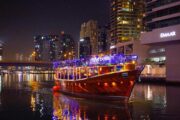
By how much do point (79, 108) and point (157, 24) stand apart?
42.4 meters

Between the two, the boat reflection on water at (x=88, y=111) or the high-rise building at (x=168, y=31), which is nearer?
the boat reflection on water at (x=88, y=111)

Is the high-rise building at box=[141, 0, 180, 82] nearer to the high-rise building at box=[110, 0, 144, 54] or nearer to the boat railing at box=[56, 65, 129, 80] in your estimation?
the boat railing at box=[56, 65, 129, 80]

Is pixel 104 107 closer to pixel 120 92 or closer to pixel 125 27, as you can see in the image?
pixel 120 92

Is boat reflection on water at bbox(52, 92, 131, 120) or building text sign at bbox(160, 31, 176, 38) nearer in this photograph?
boat reflection on water at bbox(52, 92, 131, 120)

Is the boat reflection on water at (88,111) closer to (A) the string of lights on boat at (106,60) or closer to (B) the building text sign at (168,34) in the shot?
(A) the string of lights on boat at (106,60)

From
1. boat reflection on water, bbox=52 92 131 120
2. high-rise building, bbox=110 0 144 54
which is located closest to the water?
boat reflection on water, bbox=52 92 131 120

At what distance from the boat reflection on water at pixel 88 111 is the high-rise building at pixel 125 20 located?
417ft

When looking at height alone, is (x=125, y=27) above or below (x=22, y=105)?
above

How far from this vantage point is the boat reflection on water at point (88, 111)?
1321 inches

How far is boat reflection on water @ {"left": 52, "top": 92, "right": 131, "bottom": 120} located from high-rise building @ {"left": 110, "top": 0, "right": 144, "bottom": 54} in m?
127

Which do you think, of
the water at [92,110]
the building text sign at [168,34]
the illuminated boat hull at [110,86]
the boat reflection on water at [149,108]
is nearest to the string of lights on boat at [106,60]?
the illuminated boat hull at [110,86]

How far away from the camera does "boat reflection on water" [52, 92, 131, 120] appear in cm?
3356

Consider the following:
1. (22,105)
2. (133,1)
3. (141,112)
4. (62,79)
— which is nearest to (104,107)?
(141,112)

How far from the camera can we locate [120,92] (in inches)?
1681
